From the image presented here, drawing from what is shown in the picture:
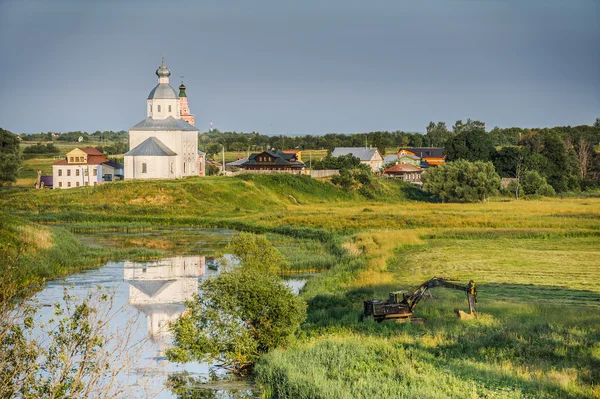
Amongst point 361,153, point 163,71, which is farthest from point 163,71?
point 361,153

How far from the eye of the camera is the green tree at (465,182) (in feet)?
290

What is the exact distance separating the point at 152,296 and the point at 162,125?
5634cm

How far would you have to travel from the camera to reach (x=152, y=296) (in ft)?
106

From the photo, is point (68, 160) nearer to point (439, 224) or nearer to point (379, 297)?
point (439, 224)

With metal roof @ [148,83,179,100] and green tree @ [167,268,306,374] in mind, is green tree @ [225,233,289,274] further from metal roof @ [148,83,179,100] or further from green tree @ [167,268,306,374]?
metal roof @ [148,83,179,100]

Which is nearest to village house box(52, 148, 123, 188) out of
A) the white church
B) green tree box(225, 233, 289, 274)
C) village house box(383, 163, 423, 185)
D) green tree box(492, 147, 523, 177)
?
the white church

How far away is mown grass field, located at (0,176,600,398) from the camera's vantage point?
1870 cm

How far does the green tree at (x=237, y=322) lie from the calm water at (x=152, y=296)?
0.81 m

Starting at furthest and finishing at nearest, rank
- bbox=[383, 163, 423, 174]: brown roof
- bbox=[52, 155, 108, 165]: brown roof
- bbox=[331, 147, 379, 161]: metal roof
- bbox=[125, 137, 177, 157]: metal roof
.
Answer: bbox=[331, 147, 379, 161]: metal roof, bbox=[383, 163, 423, 174]: brown roof, bbox=[52, 155, 108, 165]: brown roof, bbox=[125, 137, 177, 157]: metal roof

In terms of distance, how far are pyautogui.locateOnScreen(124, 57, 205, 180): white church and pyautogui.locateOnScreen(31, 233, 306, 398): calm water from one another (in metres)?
39.6

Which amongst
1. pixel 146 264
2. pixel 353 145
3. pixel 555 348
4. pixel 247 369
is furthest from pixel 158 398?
pixel 353 145

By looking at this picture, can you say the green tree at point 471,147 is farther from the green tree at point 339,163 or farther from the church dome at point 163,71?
the church dome at point 163,71

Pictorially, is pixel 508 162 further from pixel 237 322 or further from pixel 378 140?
pixel 237 322

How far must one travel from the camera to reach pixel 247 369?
22.1 metres
